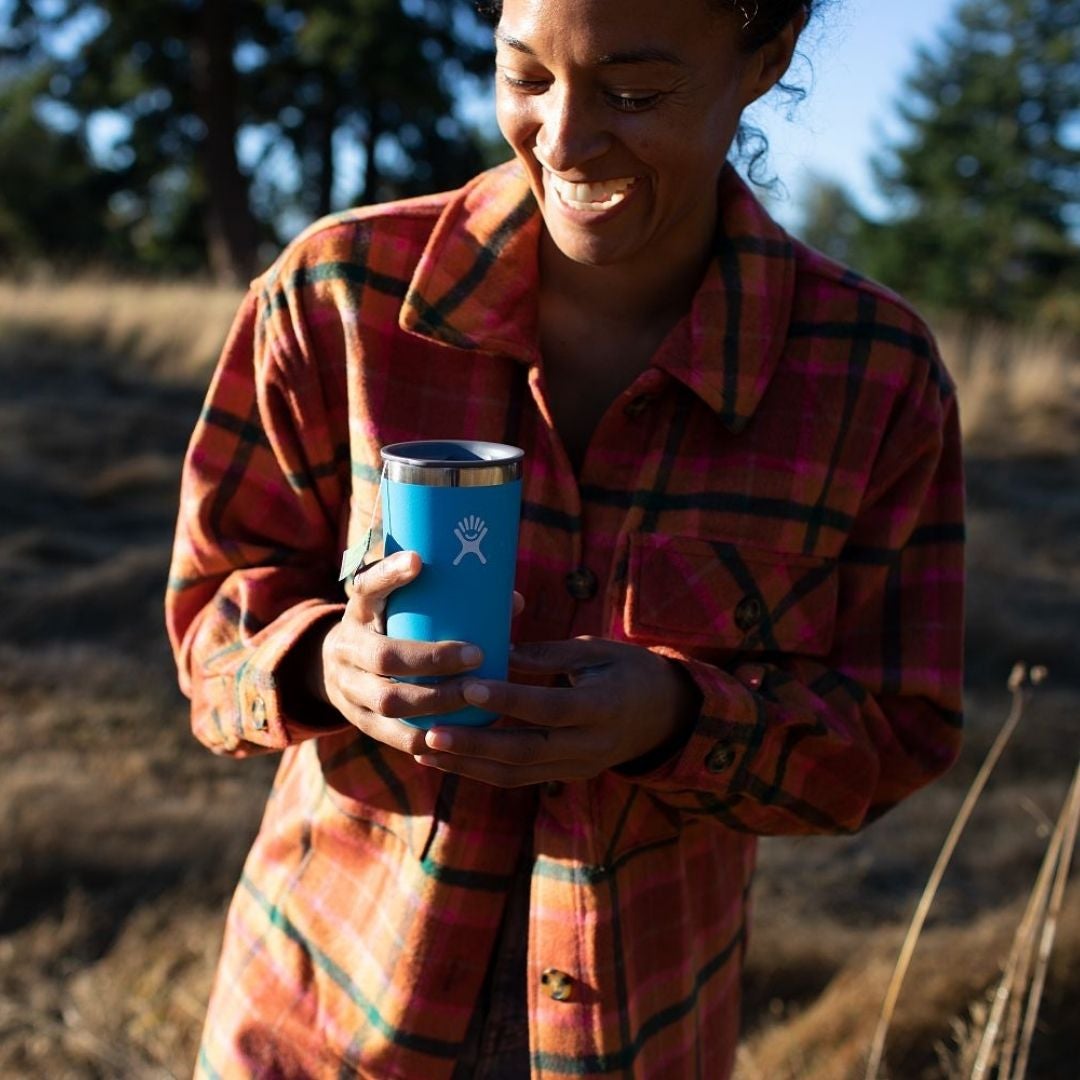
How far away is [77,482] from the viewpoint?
249 inches

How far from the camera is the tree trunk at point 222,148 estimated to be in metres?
16.9

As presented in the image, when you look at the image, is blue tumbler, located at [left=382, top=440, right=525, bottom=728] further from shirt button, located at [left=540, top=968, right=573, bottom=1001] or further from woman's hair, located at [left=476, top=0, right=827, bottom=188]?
woman's hair, located at [left=476, top=0, right=827, bottom=188]

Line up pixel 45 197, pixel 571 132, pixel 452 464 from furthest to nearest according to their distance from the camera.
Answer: pixel 45 197
pixel 571 132
pixel 452 464

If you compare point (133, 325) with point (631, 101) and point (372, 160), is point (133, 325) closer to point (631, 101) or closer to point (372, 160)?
point (631, 101)

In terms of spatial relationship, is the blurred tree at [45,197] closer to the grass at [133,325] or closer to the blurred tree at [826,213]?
the grass at [133,325]

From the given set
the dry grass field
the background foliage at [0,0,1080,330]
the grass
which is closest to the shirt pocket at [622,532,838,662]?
the dry grass field

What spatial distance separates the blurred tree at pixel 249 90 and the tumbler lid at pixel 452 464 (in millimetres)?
15007

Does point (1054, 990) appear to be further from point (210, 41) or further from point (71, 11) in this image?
point (71, 11)

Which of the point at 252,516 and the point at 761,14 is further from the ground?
the point at 761,14

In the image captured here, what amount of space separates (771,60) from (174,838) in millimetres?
2606

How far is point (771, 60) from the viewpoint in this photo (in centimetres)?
139

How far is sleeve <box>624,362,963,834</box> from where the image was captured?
1.31m

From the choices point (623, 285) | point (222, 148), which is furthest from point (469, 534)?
point (222, 148)

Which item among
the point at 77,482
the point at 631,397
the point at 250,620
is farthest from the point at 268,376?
the point at 77,482
